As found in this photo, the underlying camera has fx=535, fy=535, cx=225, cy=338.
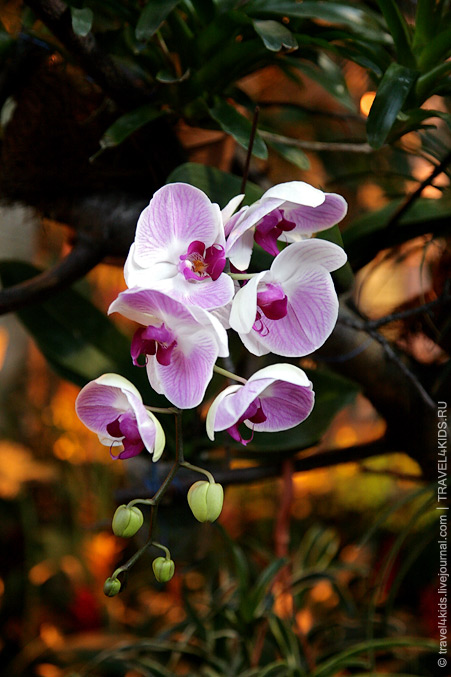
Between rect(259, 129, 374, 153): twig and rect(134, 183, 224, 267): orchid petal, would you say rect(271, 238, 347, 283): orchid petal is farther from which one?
rect(259, 129, 374, 153): twig

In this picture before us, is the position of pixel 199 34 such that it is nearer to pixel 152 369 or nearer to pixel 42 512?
pixel 152 369

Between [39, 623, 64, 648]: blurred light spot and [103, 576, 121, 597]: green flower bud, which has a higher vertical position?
[103, 576, 121, 597]: green flower bud

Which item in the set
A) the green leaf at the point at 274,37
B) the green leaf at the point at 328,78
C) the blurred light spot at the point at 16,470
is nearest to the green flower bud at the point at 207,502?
the green leaf at the point at 274,37

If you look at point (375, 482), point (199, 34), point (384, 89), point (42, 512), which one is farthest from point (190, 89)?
point (42, 512)

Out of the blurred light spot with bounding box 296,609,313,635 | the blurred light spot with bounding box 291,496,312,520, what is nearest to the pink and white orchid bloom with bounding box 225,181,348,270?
the blurred light spot with bounding box 296,609,313,635

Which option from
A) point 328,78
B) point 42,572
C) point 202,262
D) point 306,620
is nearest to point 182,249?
point 202,262

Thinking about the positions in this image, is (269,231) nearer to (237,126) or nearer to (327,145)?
(237,126)
